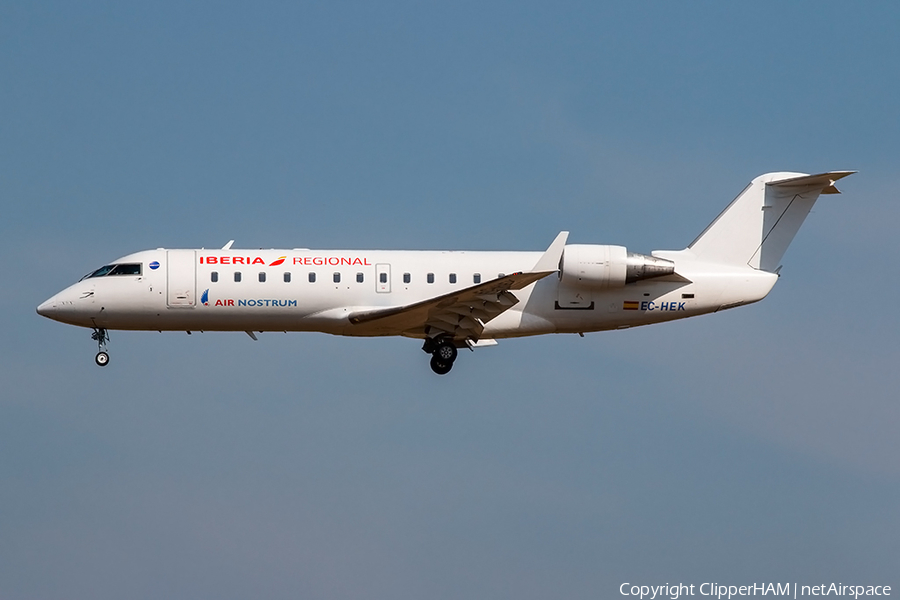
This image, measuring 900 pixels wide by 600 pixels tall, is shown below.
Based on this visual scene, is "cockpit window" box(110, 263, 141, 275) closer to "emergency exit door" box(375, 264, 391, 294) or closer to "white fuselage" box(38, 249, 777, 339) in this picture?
"white fuselage" box(38, 249, 777, 339)

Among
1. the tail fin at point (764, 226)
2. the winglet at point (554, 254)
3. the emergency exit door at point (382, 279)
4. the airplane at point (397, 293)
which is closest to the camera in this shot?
the winglet at point (554, 254)

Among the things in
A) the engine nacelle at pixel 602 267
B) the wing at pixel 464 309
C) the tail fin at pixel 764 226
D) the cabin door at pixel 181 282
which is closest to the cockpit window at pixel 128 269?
the cabin door at pixel 181 282

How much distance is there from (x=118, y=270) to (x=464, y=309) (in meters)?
8.76

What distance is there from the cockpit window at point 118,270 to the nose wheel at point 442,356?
765 cm

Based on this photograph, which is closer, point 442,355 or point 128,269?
point 128,269

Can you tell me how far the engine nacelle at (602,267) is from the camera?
3020 centimetres

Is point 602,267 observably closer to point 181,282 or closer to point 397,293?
point 397,293

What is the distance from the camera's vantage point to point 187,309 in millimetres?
30203

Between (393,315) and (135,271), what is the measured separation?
21.8ft

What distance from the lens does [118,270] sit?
30750 mm

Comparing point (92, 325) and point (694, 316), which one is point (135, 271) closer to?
point (92, 325)

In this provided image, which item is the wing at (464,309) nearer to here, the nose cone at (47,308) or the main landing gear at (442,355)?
the main landing gear at (442,355)

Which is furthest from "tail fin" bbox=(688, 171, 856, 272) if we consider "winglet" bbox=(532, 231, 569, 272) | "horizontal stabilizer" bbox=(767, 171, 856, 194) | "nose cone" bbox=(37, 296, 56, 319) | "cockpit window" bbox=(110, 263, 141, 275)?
"nose cone" bbox=(37, 296, 56, 319)

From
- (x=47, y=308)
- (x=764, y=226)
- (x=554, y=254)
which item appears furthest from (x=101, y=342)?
(x=764, y=226)
